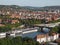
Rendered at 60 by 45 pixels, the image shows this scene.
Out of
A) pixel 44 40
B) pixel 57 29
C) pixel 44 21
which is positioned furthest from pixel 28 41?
pixel 44 21

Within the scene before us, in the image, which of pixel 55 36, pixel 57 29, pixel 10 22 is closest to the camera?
pixel 55 36

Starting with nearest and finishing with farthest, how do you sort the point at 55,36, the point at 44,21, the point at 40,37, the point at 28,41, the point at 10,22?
the point at 28,41, the point at 40,37, the point at 55,36, the point at 10,22, the point at 44,21

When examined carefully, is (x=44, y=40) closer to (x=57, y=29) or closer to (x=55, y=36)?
(x=55, y=36)

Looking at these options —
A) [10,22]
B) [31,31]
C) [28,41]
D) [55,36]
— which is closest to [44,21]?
[10,22]

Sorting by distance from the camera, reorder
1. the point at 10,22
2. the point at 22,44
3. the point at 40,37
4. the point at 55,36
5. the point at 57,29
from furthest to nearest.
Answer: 1. the point at 10,22
2. the point at 57,29
3. the point at 55,36
4. the point at 40,37
5. the point at 22,44

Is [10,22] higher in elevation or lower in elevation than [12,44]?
lower

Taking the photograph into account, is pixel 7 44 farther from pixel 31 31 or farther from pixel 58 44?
pixel 31 31

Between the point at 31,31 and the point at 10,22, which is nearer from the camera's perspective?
the point at 31,31

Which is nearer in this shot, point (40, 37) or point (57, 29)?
Result: point (40, 37)

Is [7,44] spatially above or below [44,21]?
above

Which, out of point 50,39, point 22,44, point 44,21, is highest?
point 22,44
